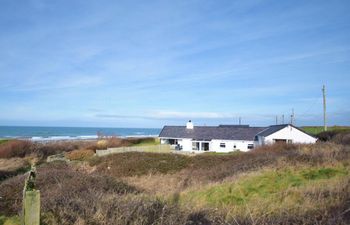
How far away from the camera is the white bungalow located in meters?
43.6

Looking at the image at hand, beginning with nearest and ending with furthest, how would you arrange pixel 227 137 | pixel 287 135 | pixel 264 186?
1. pixel 264 186
2. pixel 287 135
3. pixel 227 137

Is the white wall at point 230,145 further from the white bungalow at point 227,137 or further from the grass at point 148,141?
the grass at point 148,141

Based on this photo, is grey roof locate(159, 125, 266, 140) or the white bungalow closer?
the white bungalow

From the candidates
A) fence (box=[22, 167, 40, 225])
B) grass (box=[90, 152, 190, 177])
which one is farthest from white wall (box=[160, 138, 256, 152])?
fence (box=[22, 167, 40, 225])

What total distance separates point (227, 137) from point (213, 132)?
3.44 meters

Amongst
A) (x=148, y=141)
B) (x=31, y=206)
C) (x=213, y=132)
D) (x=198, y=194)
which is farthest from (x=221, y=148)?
(x=31, y=206)

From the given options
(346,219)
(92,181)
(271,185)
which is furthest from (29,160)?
(346,219)

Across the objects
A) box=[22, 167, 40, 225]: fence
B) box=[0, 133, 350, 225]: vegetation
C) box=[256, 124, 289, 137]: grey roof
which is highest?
box=[256, 124, 289, 137]: grey roof

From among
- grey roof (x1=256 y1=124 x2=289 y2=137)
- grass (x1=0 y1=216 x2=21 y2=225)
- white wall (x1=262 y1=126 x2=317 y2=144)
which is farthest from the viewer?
grey roof (x1=256 y1=124 x2=289 y2=137)

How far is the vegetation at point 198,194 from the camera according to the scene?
5727mm

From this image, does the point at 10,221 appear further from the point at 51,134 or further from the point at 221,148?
the point at 51,134

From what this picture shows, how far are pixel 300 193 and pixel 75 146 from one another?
41771 millimetres

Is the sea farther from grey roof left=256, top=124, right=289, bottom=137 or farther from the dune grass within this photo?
the dune grass

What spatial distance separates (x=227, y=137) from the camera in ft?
161
